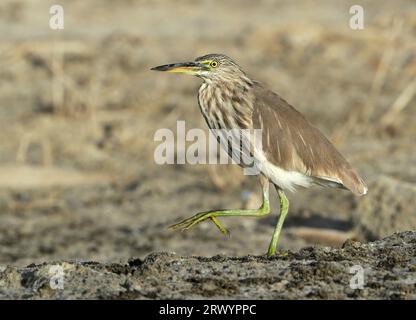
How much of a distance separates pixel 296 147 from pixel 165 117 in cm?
706

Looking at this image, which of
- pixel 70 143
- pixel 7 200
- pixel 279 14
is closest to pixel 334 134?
pixel 70 143

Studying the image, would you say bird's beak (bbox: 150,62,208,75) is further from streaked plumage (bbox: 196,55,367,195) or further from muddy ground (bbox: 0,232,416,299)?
muddy ground (bbox: 0,232,416,299)

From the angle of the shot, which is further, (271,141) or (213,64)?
(213,64)

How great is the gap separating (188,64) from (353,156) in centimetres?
565

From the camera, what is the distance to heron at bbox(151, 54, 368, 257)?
586 centimetres

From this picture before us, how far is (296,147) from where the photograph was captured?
6.01m

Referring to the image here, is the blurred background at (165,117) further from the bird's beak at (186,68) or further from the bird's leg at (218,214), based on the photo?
the bird's beak at (186,68)

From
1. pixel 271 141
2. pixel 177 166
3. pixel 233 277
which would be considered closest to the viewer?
pixel 233 277

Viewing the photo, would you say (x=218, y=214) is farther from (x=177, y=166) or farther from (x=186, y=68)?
(x=177, y=166)

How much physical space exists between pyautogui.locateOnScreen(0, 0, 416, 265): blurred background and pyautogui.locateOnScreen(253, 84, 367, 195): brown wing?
7.67 ft

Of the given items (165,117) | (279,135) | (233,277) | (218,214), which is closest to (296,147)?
(279,135)

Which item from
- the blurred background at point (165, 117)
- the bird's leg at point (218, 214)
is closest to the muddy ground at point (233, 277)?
the bird's leg at point (218, 214)

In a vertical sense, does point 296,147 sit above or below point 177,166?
below
